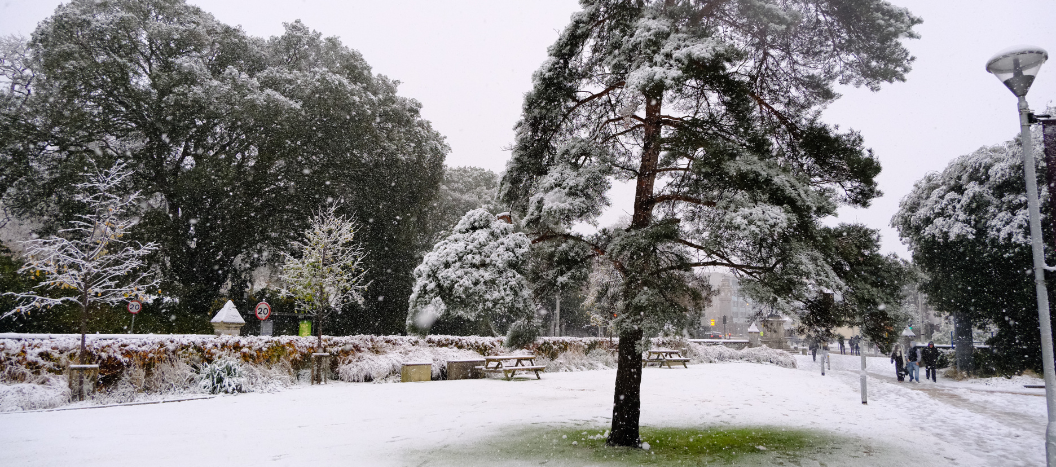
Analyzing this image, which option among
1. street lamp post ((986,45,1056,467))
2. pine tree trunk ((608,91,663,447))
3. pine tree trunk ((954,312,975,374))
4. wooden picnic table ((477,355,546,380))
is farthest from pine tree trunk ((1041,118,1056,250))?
pine tree trunk ((954,312,975,374))

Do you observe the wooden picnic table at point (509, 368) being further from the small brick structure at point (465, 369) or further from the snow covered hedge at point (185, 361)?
the snow covered hedge at point (185, 361)

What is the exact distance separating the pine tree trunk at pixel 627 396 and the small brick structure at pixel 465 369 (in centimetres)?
917

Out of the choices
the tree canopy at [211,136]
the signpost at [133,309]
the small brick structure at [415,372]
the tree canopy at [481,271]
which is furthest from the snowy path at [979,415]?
the signpost at [133,309]

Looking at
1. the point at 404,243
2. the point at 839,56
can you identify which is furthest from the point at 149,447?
the point at 404,243

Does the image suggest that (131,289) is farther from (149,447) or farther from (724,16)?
(724,16)

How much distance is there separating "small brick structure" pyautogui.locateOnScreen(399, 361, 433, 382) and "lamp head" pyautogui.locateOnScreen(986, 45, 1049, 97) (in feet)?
41.4

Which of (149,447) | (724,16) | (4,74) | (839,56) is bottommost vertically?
(149,447)

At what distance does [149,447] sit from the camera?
19.3 feet

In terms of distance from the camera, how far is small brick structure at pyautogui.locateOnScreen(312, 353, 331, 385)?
1316 cm

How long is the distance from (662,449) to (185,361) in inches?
374

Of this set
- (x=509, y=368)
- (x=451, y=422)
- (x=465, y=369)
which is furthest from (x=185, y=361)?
(x=509, y=368)

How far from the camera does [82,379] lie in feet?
30.5

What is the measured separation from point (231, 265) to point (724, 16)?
23.4m

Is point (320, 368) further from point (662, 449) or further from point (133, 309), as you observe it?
point (662, 449)
